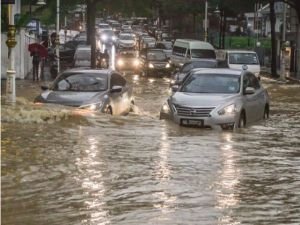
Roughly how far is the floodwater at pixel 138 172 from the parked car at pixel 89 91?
0.94 metres

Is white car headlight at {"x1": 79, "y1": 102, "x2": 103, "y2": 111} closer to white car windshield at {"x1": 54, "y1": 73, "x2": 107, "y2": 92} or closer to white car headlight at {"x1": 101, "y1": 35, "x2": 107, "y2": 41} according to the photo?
white car windshield at {"x1": 54, "y1": 73, "x2": 107, "y2": 92}

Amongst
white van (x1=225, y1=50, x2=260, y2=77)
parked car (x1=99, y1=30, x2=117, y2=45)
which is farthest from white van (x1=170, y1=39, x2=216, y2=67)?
parked car (x1=99, y1=30, x2=117, y2=45)

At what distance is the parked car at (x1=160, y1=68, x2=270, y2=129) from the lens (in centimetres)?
1733

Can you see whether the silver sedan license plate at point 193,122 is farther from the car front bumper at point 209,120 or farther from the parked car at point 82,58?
the parked car at point 82,58

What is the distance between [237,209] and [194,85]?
34.9ft

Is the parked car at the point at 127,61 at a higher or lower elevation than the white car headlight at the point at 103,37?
lower

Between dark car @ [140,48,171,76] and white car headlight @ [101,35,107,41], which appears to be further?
white car headlight @ [101,35,107,41]

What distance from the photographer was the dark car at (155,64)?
145ft

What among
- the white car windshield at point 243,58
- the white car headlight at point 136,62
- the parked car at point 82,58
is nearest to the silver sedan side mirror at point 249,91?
the white car windshield at point 243,58

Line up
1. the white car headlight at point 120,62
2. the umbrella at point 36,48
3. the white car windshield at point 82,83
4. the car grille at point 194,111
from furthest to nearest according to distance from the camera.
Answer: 1. the white car headlight at point 120,62
2. the umbrella at point 36,48
3. the white car windshield at point 82,83
4. the car grille at point 194,111

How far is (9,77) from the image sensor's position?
18.5 m

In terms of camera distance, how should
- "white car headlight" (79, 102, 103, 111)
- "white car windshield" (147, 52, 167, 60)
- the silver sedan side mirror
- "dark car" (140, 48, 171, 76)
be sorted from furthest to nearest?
"white car windshield" (147, 52, 167, 60)
"dark car" (140, 48, 171, 76)
the silver sedan side mirror
"white car headlight" (79, 102, 103, 111)

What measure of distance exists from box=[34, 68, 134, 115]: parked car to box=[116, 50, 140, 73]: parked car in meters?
28.3

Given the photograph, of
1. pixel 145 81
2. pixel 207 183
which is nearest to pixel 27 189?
pixel 207 183
